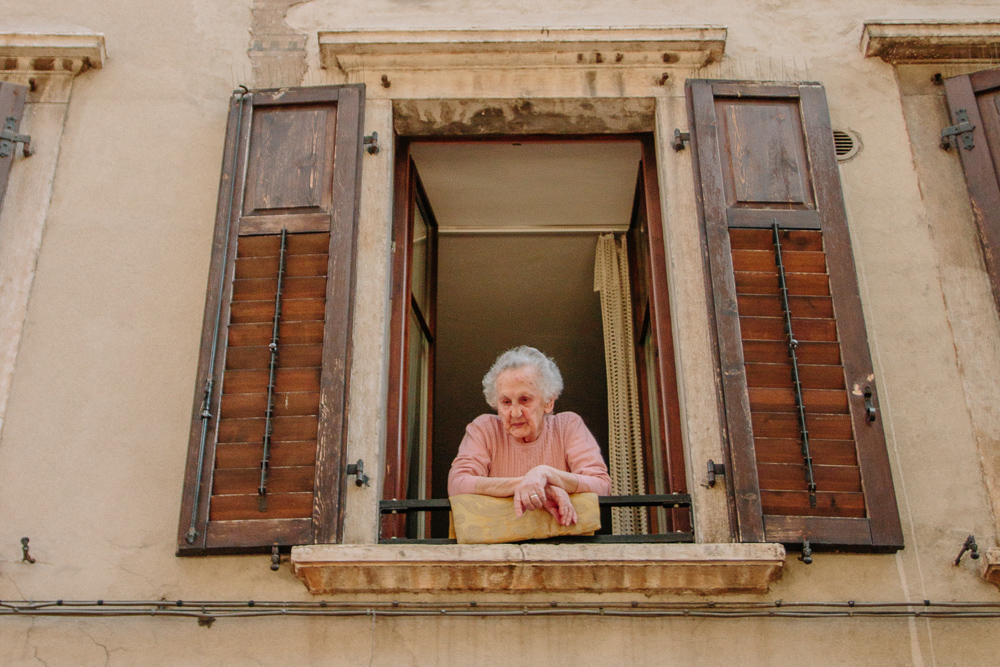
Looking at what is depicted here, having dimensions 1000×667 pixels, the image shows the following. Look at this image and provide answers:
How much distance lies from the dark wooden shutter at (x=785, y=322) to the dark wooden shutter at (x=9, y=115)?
3.28 meters

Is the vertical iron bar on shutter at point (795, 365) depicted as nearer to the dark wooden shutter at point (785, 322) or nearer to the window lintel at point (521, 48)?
the dark wooden shutter at point (785, 322)

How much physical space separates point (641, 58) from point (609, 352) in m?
1.61

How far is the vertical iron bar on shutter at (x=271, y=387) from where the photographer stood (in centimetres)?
472

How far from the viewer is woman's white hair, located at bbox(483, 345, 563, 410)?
5262mm

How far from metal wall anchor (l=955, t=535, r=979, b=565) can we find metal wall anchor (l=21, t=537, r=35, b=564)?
3674mm

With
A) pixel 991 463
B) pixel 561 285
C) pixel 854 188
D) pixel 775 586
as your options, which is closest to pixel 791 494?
pixel 775 586

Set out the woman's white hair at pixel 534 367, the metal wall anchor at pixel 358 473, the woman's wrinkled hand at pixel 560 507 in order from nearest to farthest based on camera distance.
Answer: the woman's wrinkled hand at pixel 560 507
the metal wall anchor at pixel 358 473
the woman's white hair at pixel 534 367

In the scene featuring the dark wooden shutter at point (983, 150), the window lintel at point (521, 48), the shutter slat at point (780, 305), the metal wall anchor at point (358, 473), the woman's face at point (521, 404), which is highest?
the window lintel at point (521, 48)

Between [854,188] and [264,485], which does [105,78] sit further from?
[854,188]

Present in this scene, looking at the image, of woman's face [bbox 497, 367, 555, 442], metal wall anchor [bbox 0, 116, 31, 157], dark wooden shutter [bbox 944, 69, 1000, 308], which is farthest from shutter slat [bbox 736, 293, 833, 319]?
metal wall anchor [bbox 0, 116, 31, 157]

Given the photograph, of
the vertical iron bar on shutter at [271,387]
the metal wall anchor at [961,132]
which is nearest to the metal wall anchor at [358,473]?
the vertical iron bar on shutter at [271,387]

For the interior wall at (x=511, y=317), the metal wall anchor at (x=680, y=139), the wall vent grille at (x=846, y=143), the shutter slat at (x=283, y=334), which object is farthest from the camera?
the interior wall at (x=511, y=317)

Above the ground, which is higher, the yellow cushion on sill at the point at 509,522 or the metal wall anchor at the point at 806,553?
the yellow cushion on sill at the point at 509,522

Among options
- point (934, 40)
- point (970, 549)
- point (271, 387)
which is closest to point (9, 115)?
point (271, 387)
